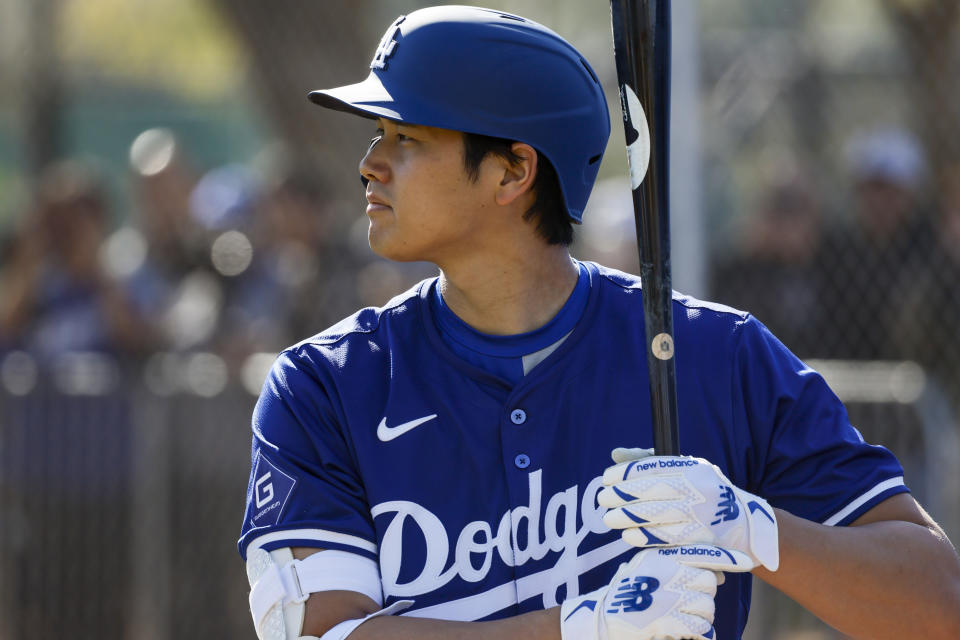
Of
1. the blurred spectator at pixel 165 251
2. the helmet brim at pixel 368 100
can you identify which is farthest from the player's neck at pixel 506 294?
the blurred spectator at pixel 165 251

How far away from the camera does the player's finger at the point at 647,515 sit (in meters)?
1.96

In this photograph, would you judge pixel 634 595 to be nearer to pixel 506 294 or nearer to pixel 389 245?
pixel 506 294

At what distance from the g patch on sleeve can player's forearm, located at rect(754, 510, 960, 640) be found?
0.79m

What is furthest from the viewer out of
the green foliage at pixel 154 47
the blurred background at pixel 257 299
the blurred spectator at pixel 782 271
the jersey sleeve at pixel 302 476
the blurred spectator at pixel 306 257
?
the green foliage at pixel 154 47

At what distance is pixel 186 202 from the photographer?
19.8ft

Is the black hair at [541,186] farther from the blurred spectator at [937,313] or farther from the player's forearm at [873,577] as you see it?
the blurred spectator at [937,313]

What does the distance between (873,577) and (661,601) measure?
370 mm

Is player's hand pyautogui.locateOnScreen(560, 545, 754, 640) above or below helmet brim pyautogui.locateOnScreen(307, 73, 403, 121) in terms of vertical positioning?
below

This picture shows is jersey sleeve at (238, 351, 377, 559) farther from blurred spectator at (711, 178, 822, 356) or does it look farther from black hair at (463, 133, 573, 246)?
blurred spectator at (711, 178, 822, 356)

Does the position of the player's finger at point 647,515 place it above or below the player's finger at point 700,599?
above

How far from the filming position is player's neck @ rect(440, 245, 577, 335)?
236 centimetres

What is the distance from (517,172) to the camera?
7.64 feet

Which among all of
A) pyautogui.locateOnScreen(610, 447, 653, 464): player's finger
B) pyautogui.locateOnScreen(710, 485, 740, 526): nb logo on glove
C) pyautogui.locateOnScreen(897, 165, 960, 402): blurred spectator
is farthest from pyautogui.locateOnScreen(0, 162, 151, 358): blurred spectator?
pyautogui.locateOnScreen(710, 485, 740, 526): nb logo on glove

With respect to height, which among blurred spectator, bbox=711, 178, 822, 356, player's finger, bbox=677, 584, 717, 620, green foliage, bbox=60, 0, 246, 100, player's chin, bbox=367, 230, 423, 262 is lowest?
player's finger, bbox=677, 584, 717, 620
